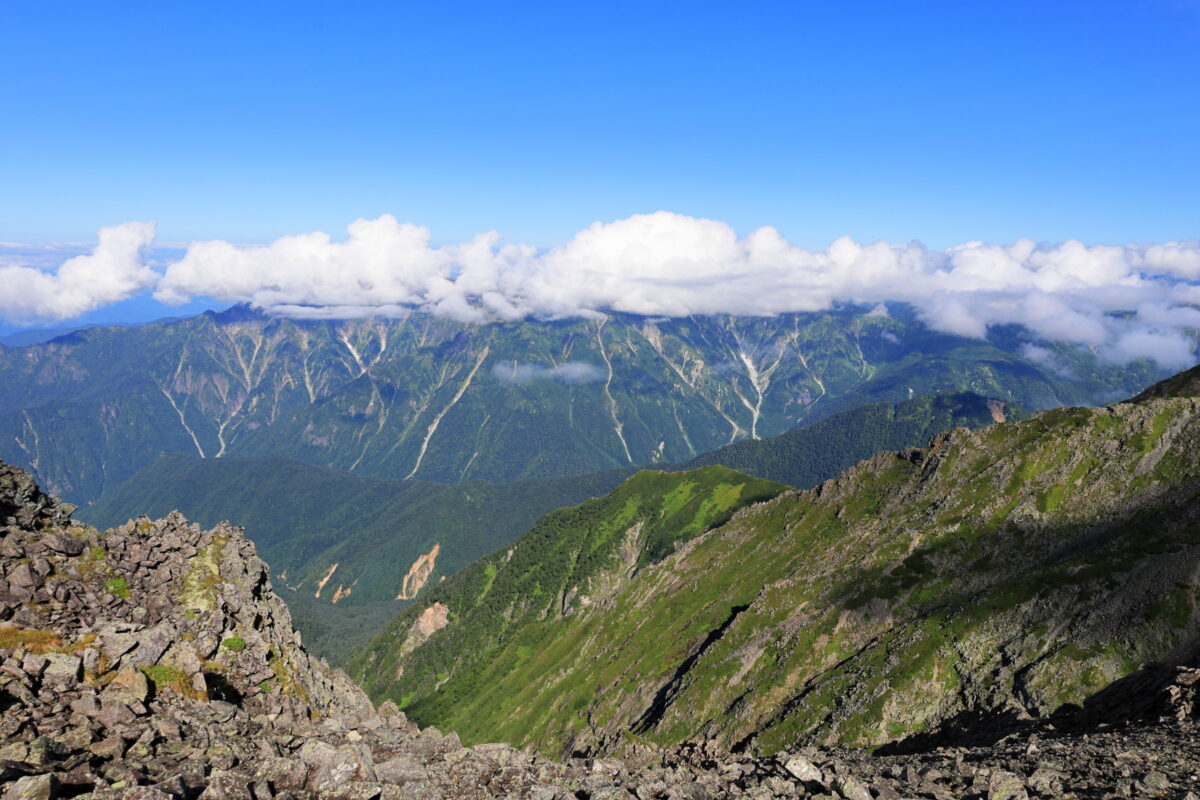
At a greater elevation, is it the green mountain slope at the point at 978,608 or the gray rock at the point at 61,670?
the gray rock at the point at 61,670

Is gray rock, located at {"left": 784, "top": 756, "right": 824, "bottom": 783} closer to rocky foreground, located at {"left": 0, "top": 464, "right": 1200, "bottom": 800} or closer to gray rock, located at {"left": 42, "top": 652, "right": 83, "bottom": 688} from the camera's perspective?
rocky foreground, located at {"left": 0, "top": 464, "right": 1200, "bottom": 800}

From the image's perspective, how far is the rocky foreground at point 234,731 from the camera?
26312mm

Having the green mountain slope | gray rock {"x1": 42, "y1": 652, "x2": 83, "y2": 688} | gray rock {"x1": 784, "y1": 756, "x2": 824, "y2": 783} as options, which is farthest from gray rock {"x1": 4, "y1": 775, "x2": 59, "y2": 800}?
the green mountain slope

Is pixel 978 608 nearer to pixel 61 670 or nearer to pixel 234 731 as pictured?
pixel 234 731

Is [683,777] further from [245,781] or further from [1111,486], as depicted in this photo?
[1111,486]

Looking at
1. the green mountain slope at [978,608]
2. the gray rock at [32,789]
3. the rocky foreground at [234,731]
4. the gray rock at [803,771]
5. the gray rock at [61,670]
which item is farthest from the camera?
the green mountain slope at [978,608]

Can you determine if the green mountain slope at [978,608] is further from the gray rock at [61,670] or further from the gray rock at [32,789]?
the gray rock at [32,789]

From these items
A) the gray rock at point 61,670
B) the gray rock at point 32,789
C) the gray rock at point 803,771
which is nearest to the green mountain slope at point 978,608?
the gray rock at point 803,771

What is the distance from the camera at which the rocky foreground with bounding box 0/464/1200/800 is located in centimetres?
2631

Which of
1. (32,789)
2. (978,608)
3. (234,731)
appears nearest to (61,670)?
(234,731)

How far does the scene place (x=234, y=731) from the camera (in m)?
32.7

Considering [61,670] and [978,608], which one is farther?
[978,608]

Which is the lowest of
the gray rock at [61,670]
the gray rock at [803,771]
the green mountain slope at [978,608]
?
the green mountain slope at [978,608]

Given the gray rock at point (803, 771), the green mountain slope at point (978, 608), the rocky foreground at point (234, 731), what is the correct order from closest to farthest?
the rocky foreground at point (234, 731), the gray rock at point (803, 771), the green mountain slope at point (978, 608)
